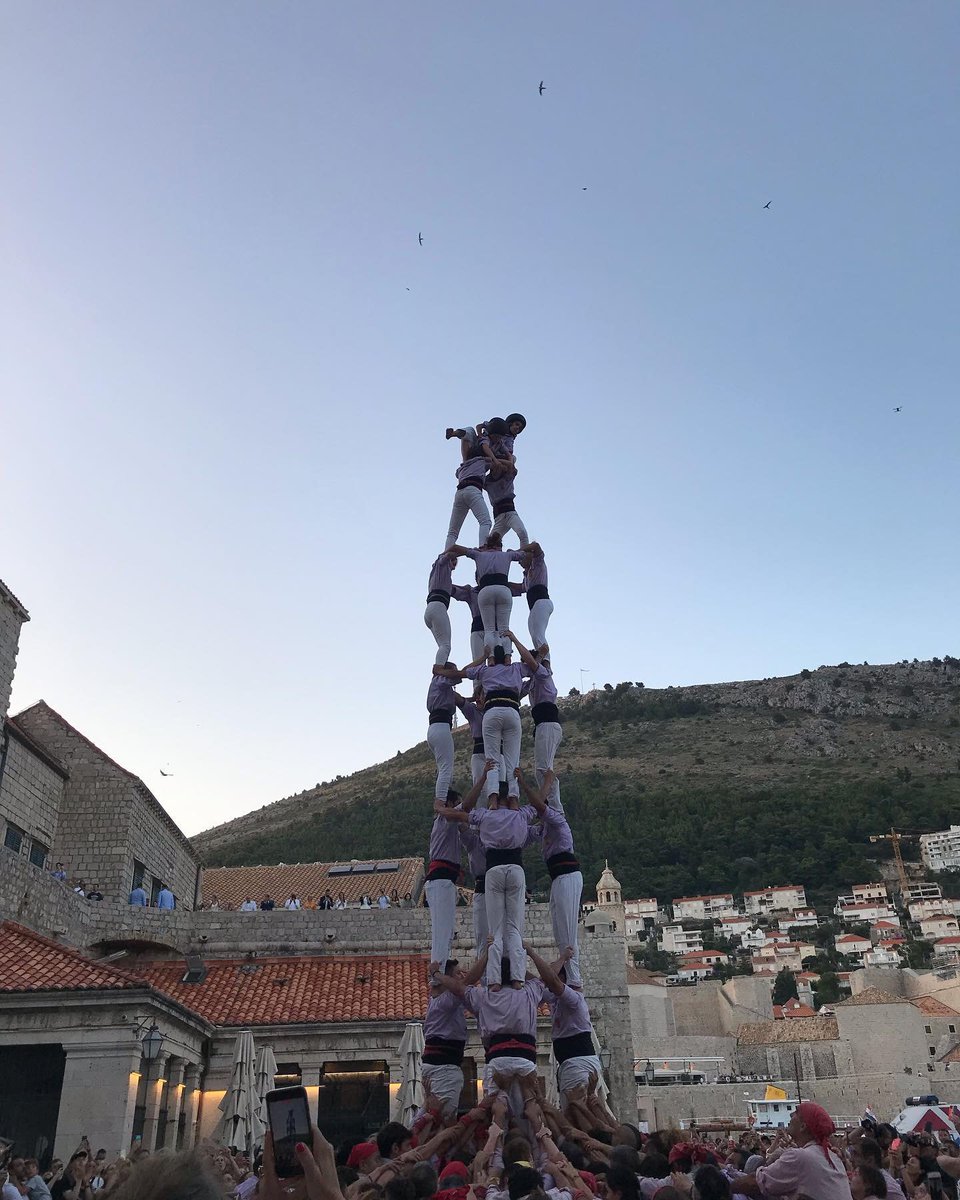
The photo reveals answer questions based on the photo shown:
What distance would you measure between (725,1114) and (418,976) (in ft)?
127

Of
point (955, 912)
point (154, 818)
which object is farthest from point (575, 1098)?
point (955, 912)

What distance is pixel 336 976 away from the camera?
75.9ft

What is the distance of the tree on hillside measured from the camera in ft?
271

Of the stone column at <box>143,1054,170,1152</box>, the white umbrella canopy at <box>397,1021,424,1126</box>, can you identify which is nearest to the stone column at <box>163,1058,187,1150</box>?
the stone column at <box>143,1054,170,1152</box>

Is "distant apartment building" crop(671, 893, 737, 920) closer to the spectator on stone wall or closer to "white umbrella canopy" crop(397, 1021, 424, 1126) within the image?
"white umbrella canopy" crop(397, 1021, 424, 1126)

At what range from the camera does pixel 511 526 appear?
15258mm

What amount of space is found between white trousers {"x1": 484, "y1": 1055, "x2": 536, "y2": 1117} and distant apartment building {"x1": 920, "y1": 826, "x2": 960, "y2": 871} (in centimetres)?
11547

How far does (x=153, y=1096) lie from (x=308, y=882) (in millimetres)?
20802

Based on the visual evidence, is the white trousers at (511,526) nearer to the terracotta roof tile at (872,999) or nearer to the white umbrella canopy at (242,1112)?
the white umbrella canopy at (242,1112)

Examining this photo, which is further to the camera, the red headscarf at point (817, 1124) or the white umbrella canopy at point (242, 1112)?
the white umbrella canopy at point (242, 1112)

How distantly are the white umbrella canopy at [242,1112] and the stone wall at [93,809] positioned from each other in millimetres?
11026

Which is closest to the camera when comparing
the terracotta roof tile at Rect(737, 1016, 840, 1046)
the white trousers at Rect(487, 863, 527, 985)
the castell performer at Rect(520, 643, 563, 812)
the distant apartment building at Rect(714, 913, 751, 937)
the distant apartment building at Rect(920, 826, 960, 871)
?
the white trousers at Rect(487, 863, 527, 985)

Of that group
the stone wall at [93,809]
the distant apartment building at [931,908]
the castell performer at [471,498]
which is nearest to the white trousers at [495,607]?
the castell performer at [471,498]

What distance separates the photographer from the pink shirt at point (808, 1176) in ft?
18.0
